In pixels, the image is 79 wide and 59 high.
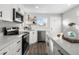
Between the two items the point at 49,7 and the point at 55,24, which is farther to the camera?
the point at 55,24

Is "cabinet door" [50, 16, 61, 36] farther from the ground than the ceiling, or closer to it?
closer to it

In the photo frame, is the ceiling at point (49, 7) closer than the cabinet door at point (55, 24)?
Yes

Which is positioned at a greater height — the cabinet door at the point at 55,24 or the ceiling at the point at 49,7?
the ceiling at the point at 49,7

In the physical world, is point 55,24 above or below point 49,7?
below

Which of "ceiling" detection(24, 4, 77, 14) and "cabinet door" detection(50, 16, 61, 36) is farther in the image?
"cabinet door" detection(50, 16, 61, 36)
